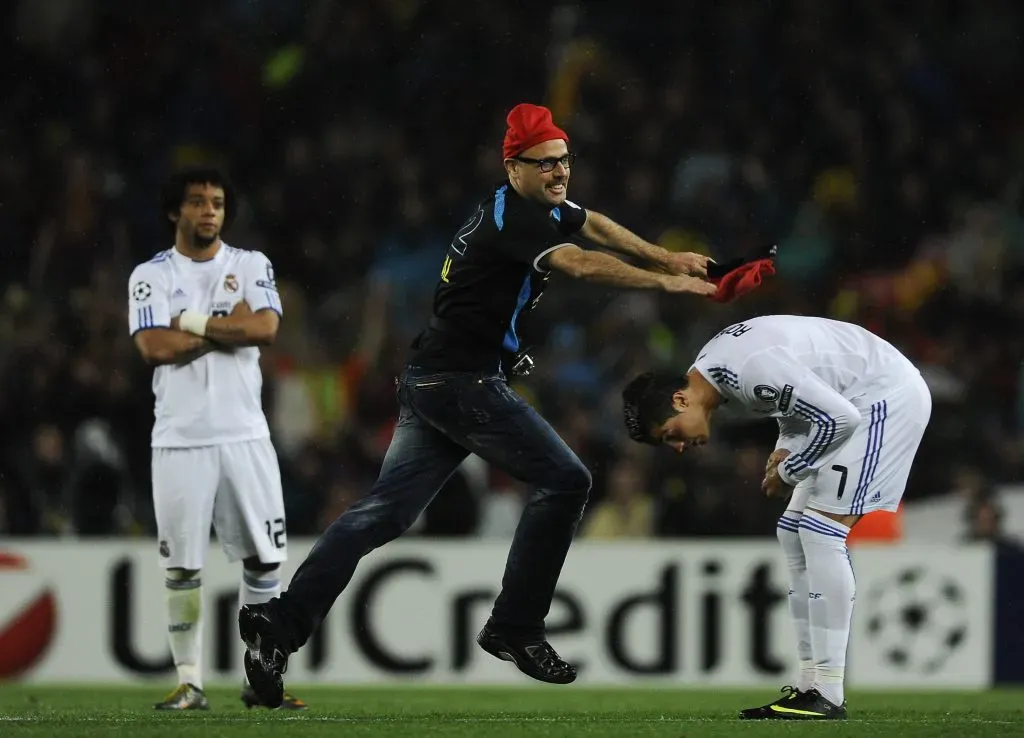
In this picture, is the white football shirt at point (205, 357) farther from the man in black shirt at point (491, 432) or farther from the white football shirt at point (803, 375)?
the white football shirt at point (803, 375)

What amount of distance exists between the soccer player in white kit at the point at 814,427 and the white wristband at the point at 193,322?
2.34 metres

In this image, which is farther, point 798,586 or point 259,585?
point 259,585

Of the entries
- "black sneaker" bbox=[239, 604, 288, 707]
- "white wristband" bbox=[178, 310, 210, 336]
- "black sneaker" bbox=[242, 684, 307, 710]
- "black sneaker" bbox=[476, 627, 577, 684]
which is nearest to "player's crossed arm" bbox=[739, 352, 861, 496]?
"black sneaker" bbox=[476, 627, 577, 684]

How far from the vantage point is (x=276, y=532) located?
29.7 ft

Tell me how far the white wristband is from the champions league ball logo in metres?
6.11

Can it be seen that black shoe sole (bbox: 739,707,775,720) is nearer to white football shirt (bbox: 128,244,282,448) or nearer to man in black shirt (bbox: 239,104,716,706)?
man in black shirt (bbox: 239,104,716,706)

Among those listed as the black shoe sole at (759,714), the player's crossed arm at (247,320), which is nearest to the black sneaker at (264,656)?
the player's crossed arm at (247,320)

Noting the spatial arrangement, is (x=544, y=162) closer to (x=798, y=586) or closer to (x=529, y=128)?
(x=529, y=128)

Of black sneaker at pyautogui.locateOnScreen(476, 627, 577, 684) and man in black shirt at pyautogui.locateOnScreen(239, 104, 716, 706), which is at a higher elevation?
man in black shirt at pyautogui.locateOnScreen(239, 104, 716, 706)

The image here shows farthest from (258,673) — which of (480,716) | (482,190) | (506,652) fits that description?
(482,190)

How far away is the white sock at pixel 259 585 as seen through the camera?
907 cm

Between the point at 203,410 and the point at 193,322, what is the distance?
437mm

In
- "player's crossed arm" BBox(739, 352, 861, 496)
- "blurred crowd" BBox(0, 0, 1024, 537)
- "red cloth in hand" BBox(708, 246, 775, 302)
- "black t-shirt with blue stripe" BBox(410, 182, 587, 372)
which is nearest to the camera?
"red cloth in hand" BBox(708, 246, 775, 302)

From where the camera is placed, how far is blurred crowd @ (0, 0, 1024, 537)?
13.8 metres
